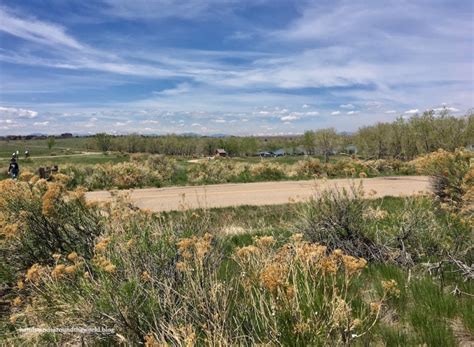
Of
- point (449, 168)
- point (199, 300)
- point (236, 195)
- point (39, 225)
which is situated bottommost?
point (236, 195)

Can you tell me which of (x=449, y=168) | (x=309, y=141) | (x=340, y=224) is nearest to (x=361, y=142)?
(x=309, y=141)

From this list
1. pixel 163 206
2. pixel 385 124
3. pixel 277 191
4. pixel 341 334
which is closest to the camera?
pixel 341 334

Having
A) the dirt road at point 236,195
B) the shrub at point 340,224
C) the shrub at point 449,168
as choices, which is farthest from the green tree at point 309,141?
the shrub at point 340,224

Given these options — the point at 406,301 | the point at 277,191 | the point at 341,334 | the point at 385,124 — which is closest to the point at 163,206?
the point at 277,191

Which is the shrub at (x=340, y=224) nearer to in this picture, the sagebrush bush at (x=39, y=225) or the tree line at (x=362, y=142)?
the sagebrush bush at (x=39, y=225)

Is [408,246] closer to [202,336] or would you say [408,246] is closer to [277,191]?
[202,336]

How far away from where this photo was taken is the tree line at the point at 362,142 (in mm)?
50906

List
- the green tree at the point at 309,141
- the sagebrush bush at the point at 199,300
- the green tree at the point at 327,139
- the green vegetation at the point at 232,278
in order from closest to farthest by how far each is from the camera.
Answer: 1. the sagebrush bush at the point at 199,300
2. the green vegetation at the point at 232,278
3. the green tree at the point at 327,139
4. the green tree at the point at 309,141

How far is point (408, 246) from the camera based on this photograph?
6527mm

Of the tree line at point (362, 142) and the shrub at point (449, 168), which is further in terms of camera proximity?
the tree line at point (362, 142)

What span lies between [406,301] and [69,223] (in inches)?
188

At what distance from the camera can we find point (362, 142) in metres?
84.2

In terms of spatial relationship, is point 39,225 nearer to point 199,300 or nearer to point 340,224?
point 199,300

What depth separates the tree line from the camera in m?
50.9
